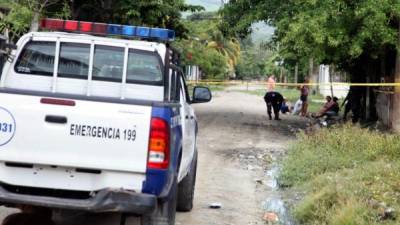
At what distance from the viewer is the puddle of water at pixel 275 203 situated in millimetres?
7975

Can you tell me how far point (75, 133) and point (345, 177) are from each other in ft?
16.3

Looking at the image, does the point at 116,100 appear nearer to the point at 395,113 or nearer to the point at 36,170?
the point at 36,170

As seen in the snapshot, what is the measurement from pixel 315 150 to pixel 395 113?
599 centimetres

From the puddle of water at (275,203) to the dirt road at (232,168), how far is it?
0.10 meters

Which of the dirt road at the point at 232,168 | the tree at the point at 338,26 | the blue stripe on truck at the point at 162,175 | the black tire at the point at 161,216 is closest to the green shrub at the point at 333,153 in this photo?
the dirt road at the point at 232,168

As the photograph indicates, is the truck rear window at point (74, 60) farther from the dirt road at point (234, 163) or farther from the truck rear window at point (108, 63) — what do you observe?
the dirt road at point (234, 163)

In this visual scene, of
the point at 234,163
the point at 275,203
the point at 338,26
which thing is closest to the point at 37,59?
the point at 275,203

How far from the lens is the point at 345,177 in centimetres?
895

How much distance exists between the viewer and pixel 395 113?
54.9 ft

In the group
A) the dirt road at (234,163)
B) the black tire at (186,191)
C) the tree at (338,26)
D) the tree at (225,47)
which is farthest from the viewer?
the tree at (225,47)

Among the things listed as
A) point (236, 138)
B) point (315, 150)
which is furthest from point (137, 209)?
point (236, 138)

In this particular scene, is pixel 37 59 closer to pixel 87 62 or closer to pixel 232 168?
pixel 87 62

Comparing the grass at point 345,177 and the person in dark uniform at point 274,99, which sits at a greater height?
the person in dark uniform at point 274,99

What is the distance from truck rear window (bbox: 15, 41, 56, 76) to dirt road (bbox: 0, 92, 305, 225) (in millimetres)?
1542
